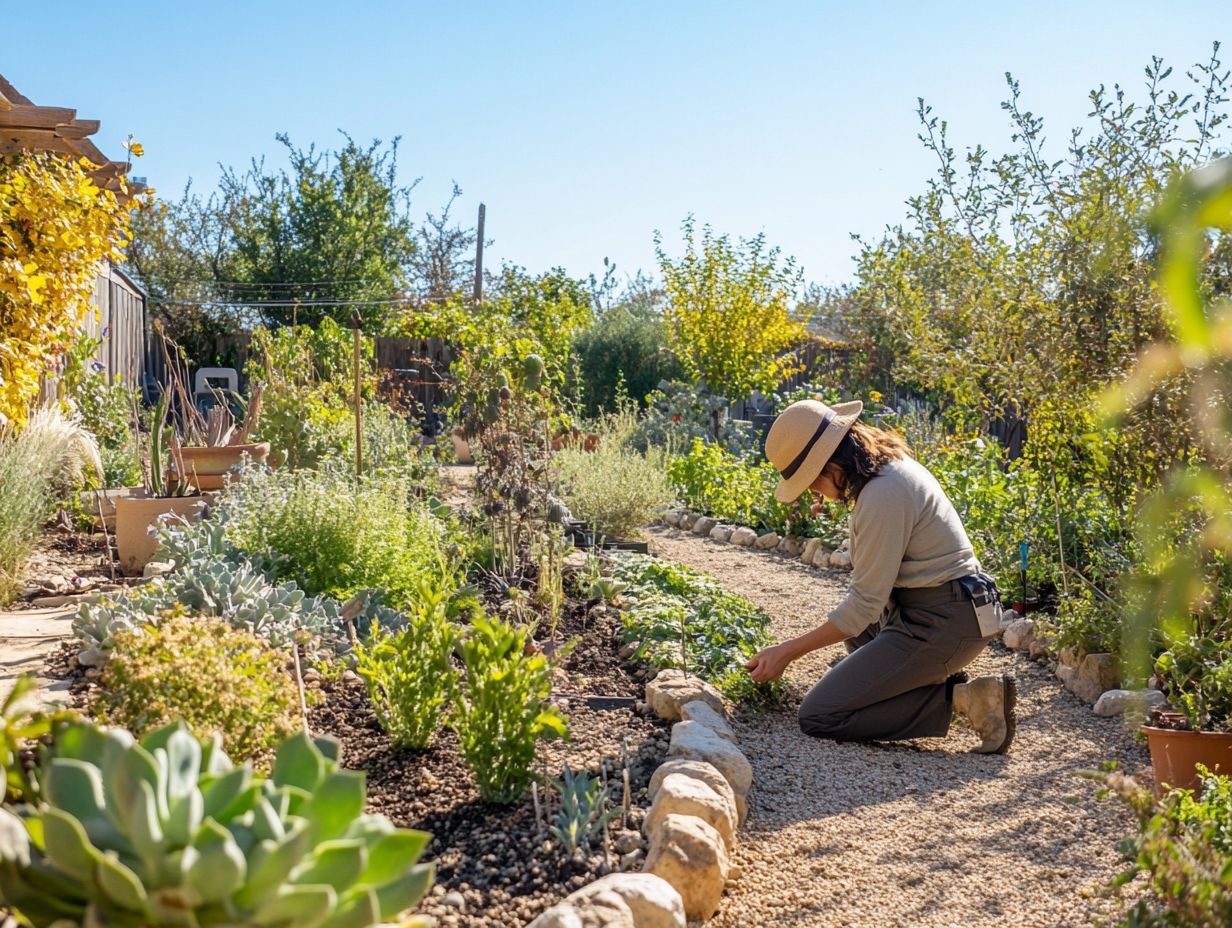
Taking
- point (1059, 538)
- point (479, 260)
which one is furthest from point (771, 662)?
point (479, 260)

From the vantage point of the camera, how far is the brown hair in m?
3.95

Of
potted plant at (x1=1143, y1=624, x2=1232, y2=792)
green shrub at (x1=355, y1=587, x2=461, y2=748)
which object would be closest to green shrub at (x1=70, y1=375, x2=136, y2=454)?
green shrub at (x1=355, y1=587, x2=461, y2=748)

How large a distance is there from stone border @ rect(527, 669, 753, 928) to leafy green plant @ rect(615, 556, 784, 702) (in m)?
0.32

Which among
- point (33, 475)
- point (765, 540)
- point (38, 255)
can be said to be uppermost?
point (38, 255)

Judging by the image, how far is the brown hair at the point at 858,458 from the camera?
155 inches

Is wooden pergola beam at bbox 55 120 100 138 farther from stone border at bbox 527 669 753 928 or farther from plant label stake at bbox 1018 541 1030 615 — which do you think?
plant label stake at bbox 1018 541 1030 615

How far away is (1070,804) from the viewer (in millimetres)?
3320

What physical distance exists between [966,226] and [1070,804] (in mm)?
3078

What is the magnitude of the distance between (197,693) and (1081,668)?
3569mm

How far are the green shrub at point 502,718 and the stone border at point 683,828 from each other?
0.36 m

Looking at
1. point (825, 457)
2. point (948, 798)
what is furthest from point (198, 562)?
point (948, 798)

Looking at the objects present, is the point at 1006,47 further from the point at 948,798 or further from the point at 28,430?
the point at 28,430

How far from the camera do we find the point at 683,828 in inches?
101

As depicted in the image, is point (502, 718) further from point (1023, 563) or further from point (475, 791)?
point (1023, 563)
